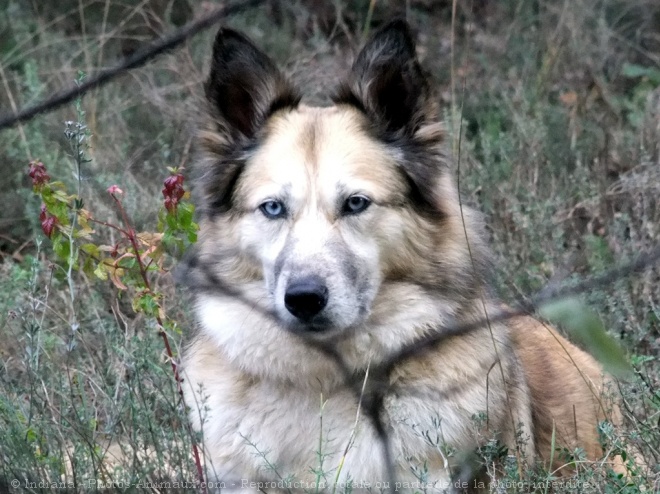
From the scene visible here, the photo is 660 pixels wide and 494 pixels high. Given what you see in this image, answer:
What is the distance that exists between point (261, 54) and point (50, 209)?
98 centimetres

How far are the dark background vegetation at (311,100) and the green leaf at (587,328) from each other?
1865mm

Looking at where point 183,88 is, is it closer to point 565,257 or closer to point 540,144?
point 540,144

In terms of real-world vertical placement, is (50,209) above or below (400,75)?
below

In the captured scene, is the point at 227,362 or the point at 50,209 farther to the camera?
the point at 227,362

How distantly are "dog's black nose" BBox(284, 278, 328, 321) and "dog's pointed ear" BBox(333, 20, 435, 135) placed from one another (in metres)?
0.83

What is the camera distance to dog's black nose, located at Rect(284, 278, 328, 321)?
2.96 m

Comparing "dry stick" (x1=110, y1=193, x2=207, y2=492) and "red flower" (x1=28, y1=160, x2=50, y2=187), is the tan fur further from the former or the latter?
"red flower" (x1=28, y1=160, x2=50, y2=187)

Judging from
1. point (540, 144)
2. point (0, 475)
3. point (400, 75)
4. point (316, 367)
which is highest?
point (400, 75)

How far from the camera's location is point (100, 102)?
265 inches

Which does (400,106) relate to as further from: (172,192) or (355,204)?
(172,192)

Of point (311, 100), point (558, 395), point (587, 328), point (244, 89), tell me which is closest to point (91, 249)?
point (244, 89)

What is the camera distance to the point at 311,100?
6.10m

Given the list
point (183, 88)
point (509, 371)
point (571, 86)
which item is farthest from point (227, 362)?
point (571, 86)

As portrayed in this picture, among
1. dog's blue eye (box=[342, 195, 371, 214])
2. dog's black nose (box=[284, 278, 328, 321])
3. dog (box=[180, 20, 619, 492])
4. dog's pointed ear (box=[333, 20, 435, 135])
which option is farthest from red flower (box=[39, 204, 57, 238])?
dog's pointed ear (box=[333, 20, 435, 135])
